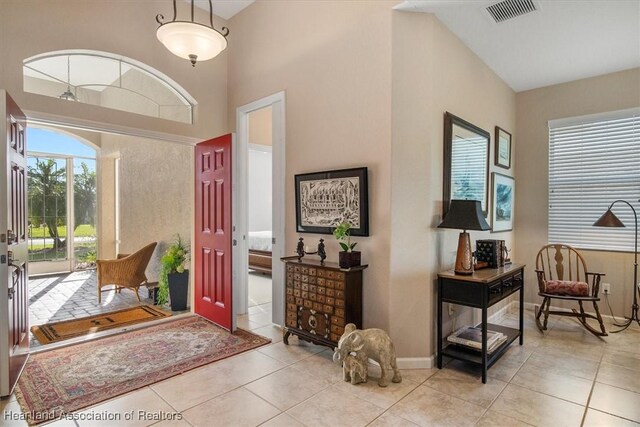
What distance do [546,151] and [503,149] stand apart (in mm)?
726

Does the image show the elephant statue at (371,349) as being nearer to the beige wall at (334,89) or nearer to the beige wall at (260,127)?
the beige wall at (334,89)

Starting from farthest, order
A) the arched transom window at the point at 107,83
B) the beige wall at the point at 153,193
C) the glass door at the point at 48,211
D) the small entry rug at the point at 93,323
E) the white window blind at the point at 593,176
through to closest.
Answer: the glass door at the point at 48,211 → the beige wall at the point at 153,193 → the white window blind at the point at 593,176 → the small entry rug at the point at 93,323 → the arched transom window at the point at 107,83

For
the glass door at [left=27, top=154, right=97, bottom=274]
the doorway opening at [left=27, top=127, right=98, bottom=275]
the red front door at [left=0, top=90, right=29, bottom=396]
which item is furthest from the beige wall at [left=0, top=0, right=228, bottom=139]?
the glass door at [left=27, top=154, right=97, bottom=274]

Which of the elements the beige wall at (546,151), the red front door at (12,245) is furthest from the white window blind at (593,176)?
the red front door at (12,245)

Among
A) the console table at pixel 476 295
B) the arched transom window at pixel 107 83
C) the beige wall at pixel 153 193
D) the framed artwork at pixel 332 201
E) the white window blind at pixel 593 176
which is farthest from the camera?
the beige wall at pixel 153 193

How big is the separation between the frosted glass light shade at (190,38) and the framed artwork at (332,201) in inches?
54.6

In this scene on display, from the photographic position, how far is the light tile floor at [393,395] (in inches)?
84.7

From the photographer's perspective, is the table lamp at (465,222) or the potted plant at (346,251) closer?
A: the table lamp at (465,222)

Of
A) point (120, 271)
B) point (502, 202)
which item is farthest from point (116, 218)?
point (502, 202)

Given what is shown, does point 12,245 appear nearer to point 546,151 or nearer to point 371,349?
point 371,349

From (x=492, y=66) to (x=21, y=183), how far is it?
4.84m

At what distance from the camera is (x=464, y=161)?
3.46 meters

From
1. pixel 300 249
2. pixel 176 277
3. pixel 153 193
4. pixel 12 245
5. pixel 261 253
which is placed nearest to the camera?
pixel 12 245

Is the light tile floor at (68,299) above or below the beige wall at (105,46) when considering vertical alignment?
below
